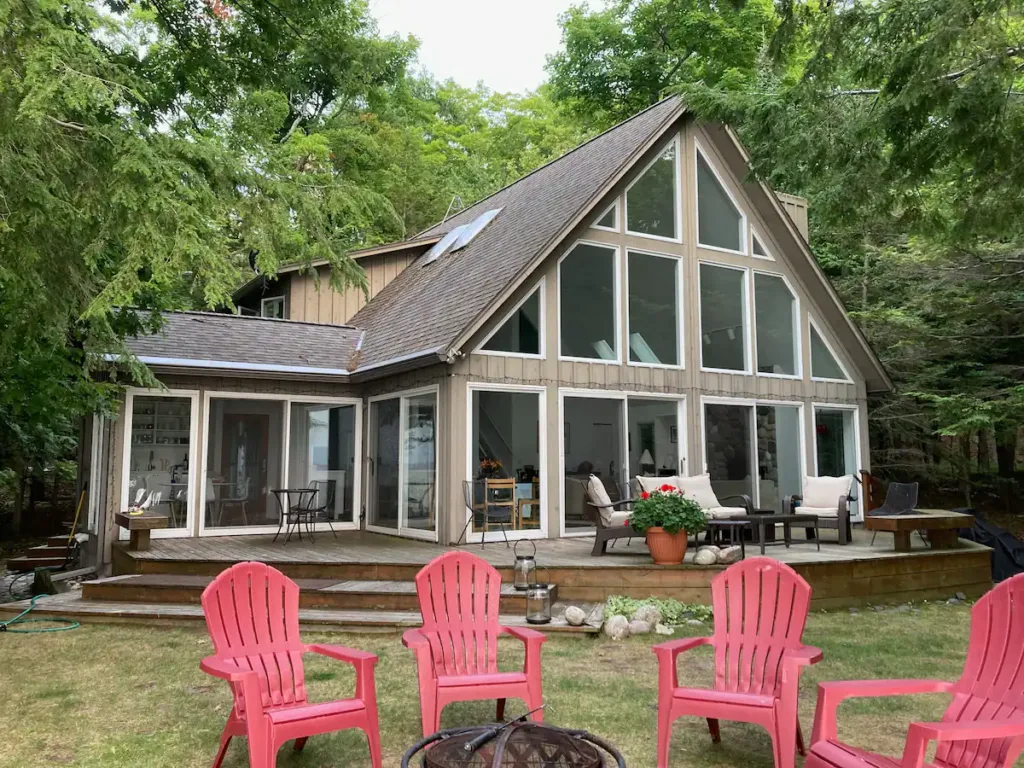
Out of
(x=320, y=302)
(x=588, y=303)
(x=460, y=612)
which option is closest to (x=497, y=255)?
(x=588, y=303)

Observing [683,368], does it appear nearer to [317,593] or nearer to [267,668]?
[317,593]

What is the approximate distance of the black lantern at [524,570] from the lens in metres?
6.37

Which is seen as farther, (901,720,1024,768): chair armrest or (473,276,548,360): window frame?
(473,276,548,360): window frame

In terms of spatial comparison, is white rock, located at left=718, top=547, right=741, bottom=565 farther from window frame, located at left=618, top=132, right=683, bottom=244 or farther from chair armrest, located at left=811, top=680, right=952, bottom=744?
window frame, located at left=618, top=132, right=683, bottom=244

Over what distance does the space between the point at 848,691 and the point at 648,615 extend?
333 cm

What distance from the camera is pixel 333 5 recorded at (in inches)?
233

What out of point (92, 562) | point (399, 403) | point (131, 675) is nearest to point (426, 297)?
point (399, 403)

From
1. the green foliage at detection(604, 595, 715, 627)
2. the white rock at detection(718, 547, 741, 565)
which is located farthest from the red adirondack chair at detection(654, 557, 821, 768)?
the white rock at detection(718, 547, 741, 565)

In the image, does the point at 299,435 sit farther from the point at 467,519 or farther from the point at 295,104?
the point at 295,104

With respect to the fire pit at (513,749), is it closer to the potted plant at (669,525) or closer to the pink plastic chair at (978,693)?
the pink plastic chair at (978,693)

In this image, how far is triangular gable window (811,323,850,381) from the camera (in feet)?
39.0

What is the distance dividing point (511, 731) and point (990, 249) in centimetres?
1349

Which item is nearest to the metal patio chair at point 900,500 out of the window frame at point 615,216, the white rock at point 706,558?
the white rock at point 706,558

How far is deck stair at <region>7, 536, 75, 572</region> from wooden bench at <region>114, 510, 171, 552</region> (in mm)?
1892
